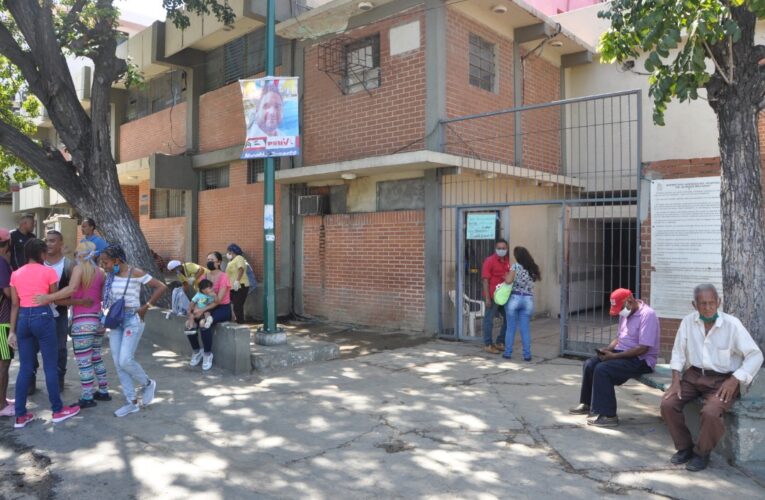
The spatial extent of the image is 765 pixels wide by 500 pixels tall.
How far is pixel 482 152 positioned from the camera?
1046cm

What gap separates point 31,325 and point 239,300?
6049mm

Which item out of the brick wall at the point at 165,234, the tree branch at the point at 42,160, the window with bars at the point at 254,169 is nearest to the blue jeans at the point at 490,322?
the window with bars at the point at 254,169

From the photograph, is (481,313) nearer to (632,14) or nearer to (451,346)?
(451,346)

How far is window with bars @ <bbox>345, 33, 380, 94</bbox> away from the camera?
10.6m

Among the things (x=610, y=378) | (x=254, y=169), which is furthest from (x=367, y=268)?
(x=610, y=378)

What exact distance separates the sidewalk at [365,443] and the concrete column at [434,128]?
2.76 metres

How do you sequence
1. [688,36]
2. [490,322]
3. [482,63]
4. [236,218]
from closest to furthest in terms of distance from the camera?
1. [688,36]
2. [490,322]
3. [482,63]
4. [236,218]

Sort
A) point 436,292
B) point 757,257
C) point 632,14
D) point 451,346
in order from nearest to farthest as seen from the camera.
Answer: point 757,257, point 632,14, point 451,346, point 436,292

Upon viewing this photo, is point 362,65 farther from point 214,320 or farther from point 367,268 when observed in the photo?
point 214,320

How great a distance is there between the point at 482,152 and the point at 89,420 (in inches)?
297

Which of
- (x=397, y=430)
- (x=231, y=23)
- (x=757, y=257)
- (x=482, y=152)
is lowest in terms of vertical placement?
(x=397, y=430)

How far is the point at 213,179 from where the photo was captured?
1462 centimetres

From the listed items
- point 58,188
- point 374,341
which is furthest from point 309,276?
point 58,188

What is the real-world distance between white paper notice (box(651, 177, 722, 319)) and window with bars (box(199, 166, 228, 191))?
33.0ft
